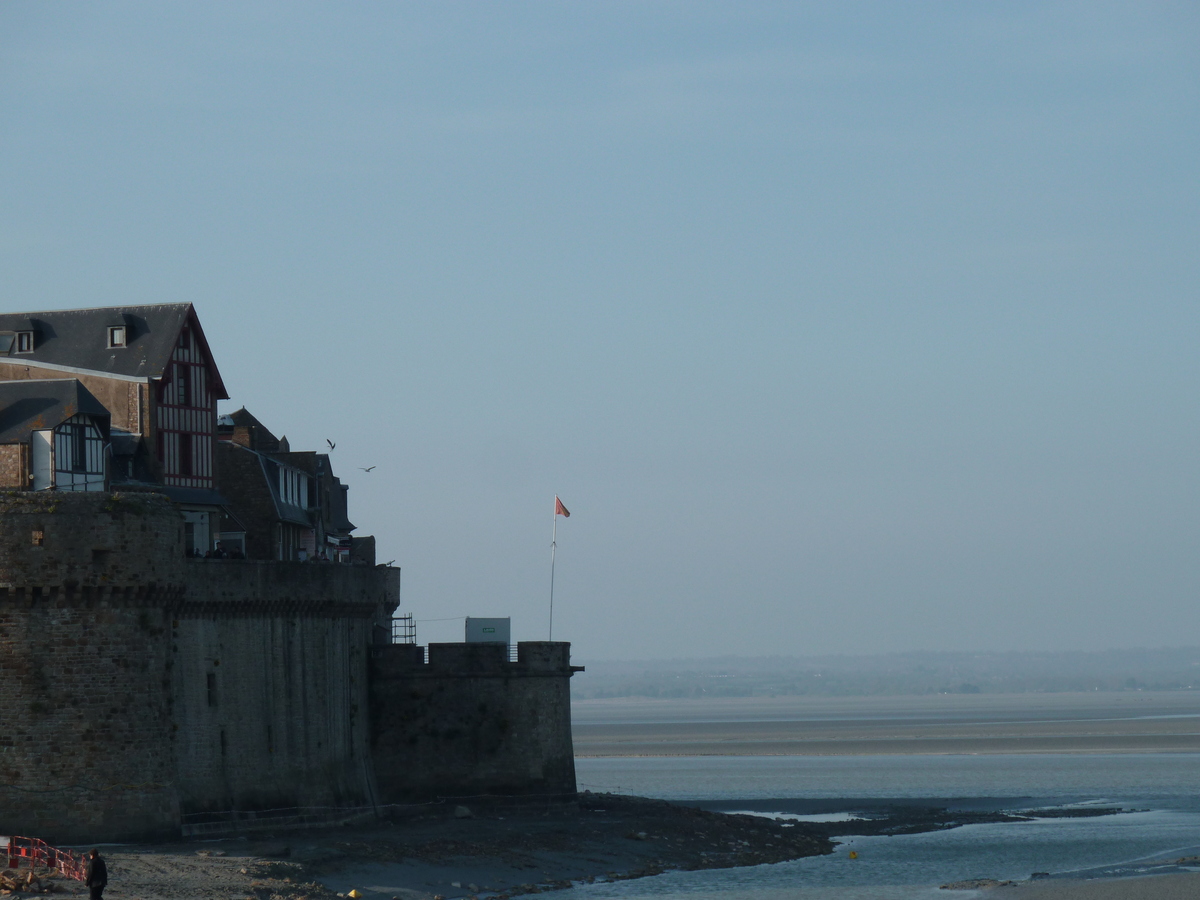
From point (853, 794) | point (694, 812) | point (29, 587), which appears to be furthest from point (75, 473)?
point (853, 794)

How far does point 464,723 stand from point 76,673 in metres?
19.2

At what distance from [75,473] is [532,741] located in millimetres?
19724

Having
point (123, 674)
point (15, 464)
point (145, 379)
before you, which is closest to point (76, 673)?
point (123, 674)

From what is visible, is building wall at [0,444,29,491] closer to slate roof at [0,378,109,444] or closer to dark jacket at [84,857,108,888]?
slate roof at [0,378,109,444]

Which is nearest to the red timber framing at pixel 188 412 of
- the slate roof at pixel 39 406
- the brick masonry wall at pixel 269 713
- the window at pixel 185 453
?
the window at pixel 185 453

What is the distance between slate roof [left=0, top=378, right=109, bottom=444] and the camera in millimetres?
46069

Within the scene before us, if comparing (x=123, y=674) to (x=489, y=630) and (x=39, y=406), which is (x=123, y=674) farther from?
(x=489, y=630)

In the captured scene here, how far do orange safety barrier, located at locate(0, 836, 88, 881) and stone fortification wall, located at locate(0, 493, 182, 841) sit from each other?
76.3 inches

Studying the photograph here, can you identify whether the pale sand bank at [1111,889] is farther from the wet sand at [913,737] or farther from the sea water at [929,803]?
the wet sand at [913,737]

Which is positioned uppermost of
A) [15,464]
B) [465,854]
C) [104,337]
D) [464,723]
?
[104,337]

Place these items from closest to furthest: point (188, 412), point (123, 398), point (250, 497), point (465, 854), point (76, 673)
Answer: point (76, 673)
point (465, 854)
point (123, 398)
point (188, 412)
point (250, 497)

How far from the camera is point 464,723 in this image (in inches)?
2303

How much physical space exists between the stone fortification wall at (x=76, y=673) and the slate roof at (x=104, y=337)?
10.4 meters

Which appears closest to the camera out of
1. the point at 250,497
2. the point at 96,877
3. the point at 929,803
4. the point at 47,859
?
the point at 96,877
